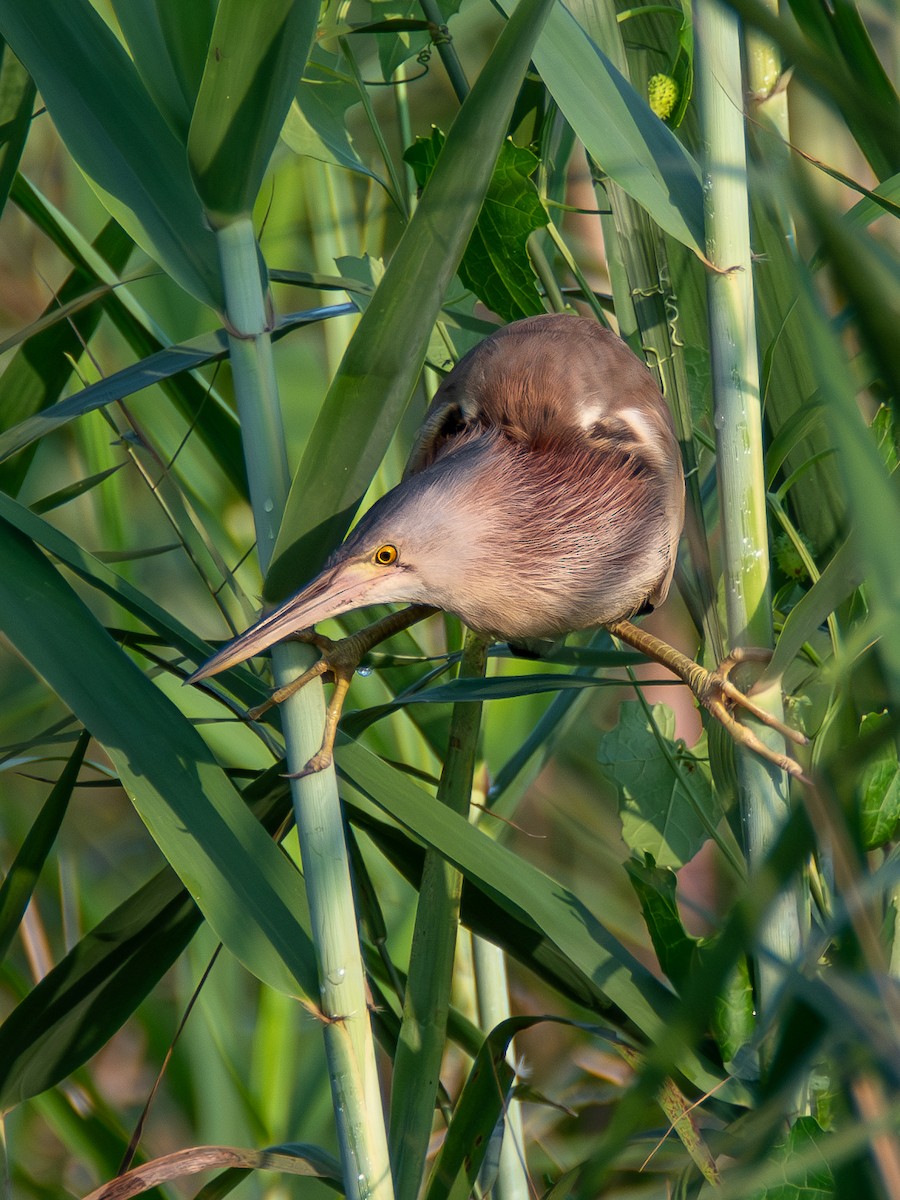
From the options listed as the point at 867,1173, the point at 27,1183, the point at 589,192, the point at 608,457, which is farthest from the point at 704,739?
the point at 589,192

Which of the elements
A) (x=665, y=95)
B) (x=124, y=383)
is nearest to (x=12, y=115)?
(x=124, y=383)

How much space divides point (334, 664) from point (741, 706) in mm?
428

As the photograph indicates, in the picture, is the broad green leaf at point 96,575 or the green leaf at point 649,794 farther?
the green leaf at point 649,794

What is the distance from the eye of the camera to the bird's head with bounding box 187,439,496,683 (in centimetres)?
93

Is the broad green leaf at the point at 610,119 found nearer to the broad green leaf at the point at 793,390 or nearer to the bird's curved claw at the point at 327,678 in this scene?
the broad green leaf at the point at 793,390

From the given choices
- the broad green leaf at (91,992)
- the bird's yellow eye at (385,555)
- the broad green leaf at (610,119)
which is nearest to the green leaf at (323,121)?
the broad green leaf at (610,119)

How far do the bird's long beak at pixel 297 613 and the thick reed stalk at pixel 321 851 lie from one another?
0.07 m

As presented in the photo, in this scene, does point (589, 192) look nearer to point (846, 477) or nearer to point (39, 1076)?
point (39, 1076)

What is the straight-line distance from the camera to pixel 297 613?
941 mm

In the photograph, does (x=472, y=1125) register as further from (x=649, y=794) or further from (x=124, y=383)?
(x=124, y=383)

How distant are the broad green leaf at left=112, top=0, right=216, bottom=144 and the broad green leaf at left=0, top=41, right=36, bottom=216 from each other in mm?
A: 251

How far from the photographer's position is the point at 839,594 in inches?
33.3

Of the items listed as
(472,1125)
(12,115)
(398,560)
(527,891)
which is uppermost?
(12,115)

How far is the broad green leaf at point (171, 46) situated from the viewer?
0.83m
